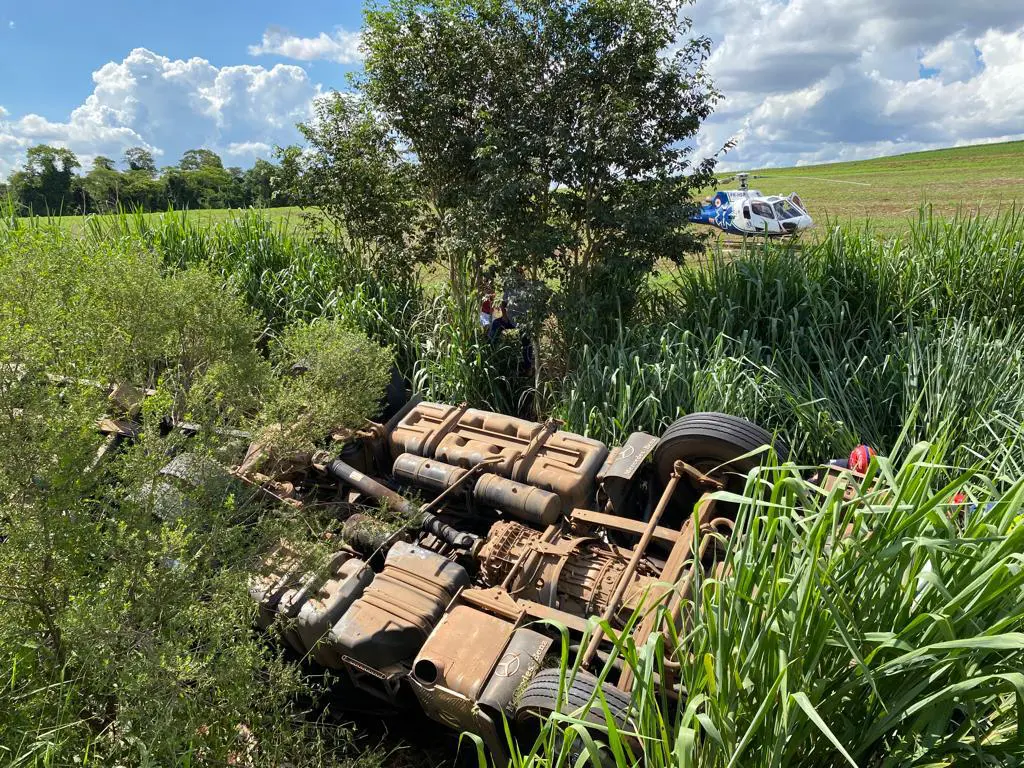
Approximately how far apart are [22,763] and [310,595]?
1343 millimetres

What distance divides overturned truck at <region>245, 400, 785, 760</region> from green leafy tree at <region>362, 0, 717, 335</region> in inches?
85.1

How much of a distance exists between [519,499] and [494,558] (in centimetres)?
40

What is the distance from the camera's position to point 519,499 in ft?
12.4

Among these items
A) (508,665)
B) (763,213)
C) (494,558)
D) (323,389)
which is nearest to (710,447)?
(494,558)

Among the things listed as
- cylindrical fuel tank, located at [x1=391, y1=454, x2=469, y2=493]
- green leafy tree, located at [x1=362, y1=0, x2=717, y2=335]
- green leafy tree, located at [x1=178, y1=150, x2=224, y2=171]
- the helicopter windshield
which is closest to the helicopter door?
the helicopter windshield

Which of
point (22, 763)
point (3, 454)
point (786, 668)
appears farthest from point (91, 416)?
point (786, 668)

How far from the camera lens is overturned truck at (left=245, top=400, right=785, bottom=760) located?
285 centimetres

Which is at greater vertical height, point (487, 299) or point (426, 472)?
point (487, 299)

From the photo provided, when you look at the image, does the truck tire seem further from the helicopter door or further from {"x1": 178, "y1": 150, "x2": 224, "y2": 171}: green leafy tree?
{"x1": 178, "y1": 150, "x2": 224, "y2": 171}: green leafy tree

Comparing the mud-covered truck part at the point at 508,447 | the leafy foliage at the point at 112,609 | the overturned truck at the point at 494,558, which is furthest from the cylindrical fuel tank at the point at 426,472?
the leafy foliage at the point at 112,609

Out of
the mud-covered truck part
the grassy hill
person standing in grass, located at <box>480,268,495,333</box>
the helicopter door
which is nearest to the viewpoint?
the mud-covered truck part

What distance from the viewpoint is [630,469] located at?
3.85 metres

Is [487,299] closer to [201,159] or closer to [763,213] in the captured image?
[763,213]

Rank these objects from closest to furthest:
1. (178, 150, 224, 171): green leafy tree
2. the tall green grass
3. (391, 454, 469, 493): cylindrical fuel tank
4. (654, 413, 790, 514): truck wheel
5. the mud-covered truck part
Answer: the tall green grass
(654, 413, 790, 514): truck wheel
the mud-covered truck part
(391, 454, 469, 493): cylindrical fuel tank
(178, 150, 224, 171): green leafy tree
